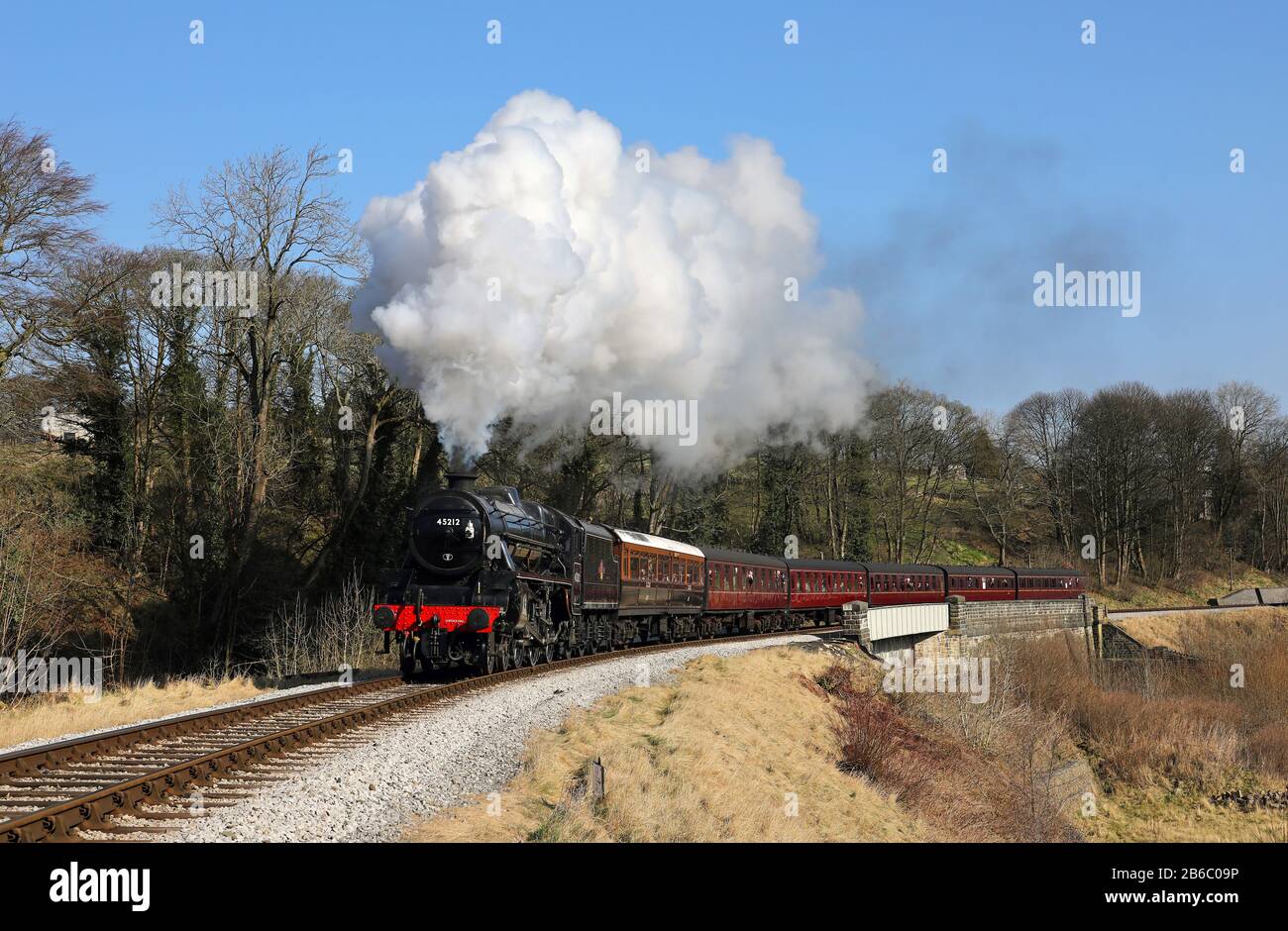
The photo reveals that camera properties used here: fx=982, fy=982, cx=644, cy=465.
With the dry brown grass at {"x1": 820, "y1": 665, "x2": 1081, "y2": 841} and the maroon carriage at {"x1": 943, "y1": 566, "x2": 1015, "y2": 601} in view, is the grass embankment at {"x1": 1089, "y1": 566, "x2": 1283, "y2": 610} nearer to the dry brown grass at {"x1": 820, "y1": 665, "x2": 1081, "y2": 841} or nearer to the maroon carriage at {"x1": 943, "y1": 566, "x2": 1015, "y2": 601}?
the maroon carriage at {"x1": 943, "y1": 566, "x2": 1015, "y2": 601}

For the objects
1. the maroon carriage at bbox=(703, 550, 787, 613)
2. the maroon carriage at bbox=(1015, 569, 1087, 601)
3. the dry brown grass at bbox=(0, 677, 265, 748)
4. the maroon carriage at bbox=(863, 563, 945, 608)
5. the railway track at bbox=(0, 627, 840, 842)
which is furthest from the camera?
the maroon carriage at bbox=(1015, 569, 1087, 601)

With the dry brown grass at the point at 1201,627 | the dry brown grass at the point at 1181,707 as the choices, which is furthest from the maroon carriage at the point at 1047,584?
the dry brown grass at the point at 1181,707

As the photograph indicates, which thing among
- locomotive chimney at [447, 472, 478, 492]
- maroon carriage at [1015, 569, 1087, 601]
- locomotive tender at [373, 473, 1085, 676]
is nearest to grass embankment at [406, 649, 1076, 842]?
locomotive tender at [373, 473, 1085, 676]

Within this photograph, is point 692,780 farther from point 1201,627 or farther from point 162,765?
point 1201,627

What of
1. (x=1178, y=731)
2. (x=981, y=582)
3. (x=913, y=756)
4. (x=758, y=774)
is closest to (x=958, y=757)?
(x=913, y=756)

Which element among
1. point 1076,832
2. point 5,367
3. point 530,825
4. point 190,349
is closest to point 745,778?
point 530,825

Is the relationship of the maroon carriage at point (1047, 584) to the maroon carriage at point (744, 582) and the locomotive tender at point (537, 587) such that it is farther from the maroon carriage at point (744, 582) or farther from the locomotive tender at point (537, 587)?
the locomotive tender at point (537, 587)

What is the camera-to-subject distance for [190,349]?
108 ft

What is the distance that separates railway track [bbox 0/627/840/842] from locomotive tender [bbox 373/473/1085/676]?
2.56 metres

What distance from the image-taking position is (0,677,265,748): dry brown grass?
1186 cm

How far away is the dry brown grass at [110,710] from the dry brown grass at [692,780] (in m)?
5.68

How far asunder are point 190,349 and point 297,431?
4986mm

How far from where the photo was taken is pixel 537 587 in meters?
18.4
